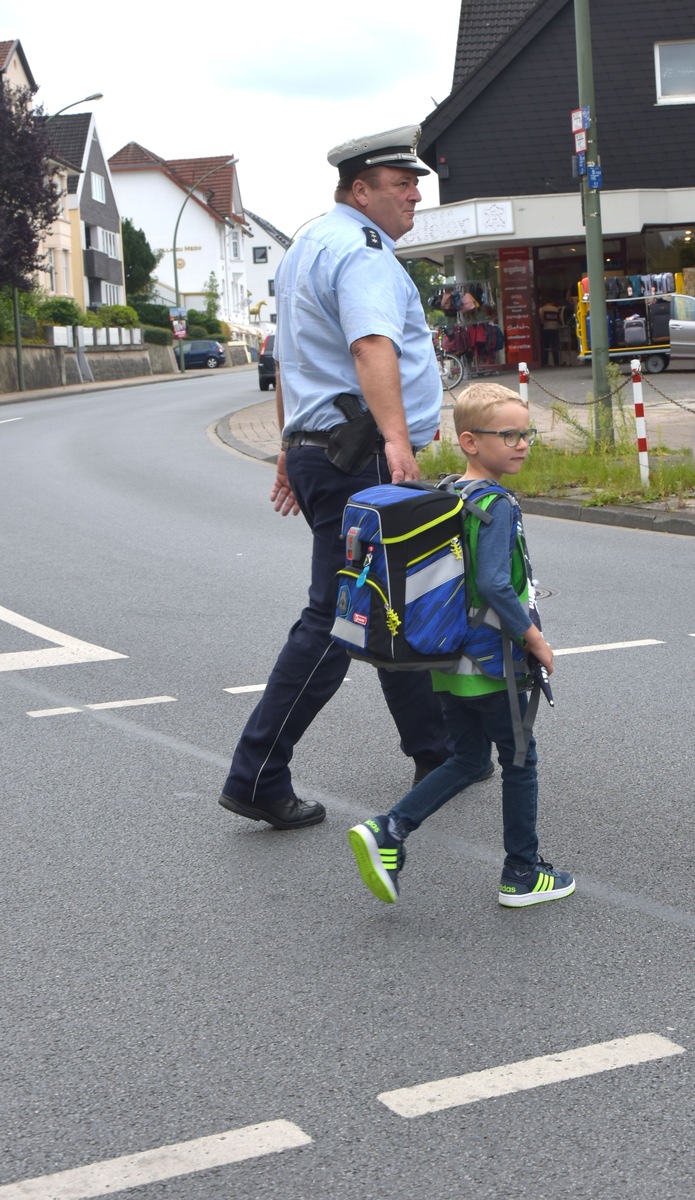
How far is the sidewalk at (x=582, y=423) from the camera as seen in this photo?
12.2 metres

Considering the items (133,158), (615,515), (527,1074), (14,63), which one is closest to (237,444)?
(615,515)

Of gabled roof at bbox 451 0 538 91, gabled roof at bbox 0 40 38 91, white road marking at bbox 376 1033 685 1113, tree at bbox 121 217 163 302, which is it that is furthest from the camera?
tree at bbox 121 217 163 302

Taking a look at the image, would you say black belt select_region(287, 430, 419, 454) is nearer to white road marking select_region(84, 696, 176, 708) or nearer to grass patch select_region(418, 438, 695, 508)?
white road marking select_region(84, 696, 176, 708)

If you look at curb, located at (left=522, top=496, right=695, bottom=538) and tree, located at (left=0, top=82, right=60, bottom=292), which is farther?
tree, located at (left=0, top=82, right=60, bottom=292)

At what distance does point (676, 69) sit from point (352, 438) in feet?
111

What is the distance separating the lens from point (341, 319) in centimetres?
441

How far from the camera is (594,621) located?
8.31m

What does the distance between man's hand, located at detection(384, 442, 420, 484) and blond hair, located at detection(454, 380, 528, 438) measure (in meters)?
0.28

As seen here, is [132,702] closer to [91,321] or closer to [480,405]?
[480,405]

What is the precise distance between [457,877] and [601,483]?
32.1 ft

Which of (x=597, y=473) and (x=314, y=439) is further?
(x=597, y=473)

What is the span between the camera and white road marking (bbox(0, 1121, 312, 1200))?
268 cm

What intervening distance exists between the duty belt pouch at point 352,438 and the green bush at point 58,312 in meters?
51.5

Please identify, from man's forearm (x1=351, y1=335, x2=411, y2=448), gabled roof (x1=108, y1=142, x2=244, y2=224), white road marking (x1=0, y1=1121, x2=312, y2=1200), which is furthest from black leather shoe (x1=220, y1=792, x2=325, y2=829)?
gabled roof (x1=108, y1=142, x2=244, y2=224)
